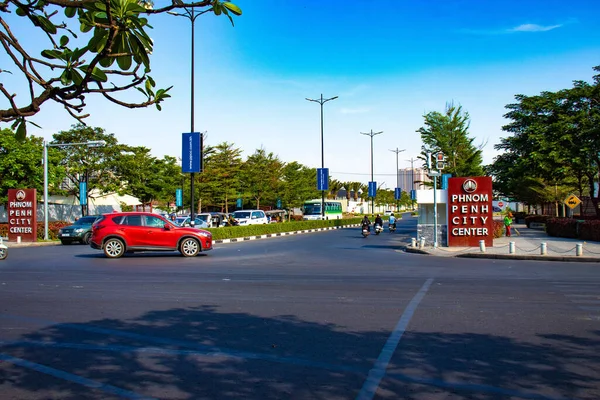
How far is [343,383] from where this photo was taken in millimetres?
4984

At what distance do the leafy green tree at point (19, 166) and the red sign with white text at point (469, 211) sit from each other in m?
31.5

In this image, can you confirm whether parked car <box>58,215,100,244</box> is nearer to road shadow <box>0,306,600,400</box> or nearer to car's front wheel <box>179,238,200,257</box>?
car's front wheel <box>179,238,200,257</box>

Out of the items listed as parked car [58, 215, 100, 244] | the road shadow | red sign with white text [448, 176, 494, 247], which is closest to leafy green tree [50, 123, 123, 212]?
parked car [58, 215, 100, 244]

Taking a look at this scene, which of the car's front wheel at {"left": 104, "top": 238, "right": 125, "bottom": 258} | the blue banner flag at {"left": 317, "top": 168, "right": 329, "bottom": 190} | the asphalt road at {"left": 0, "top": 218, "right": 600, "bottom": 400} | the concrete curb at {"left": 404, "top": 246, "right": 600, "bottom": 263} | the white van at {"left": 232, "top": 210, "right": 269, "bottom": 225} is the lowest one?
the concrete curb at {"left": 404, "top": 246, "right": 600, "bottom": 263}

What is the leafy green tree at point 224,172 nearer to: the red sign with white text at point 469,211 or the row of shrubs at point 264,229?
the row of shrubs at point 264,229

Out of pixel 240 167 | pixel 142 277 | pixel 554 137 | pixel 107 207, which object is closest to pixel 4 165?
pixel 107 207

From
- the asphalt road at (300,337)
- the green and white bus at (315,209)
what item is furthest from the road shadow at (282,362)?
the green and white bus at (315,209)

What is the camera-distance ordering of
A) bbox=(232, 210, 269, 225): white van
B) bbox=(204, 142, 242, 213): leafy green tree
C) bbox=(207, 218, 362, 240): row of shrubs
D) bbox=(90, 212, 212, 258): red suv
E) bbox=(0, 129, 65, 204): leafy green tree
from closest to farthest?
bbox=(90, 212, 212, 258): red suv, bbox=(207, 218, 362, 240): row of shrubs, bbox=(0, 129, 65, 204): leafy green tree, bbox=(232, 210, 269, 225): white van, bbox=(204, 142, 242, 213): leafy green tree

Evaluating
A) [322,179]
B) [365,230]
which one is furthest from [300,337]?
[322,179]

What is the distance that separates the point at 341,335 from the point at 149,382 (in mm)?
2674

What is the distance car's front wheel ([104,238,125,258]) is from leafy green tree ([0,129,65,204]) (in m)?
24.7

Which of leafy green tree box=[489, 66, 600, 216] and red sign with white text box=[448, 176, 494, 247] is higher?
leafy green tree box=[489, 66, 600, 216]

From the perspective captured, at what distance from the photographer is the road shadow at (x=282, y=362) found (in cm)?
483

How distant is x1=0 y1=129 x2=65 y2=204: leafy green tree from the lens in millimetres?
40188
